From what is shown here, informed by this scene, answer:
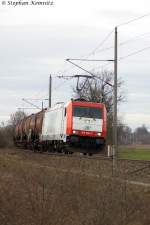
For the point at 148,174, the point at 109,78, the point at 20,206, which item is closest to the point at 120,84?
the point at 109,78

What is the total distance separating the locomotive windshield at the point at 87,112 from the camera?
36.0 meters

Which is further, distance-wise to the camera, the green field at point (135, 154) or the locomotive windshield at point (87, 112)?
the green field at point (135, 154)

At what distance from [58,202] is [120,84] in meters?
68.2

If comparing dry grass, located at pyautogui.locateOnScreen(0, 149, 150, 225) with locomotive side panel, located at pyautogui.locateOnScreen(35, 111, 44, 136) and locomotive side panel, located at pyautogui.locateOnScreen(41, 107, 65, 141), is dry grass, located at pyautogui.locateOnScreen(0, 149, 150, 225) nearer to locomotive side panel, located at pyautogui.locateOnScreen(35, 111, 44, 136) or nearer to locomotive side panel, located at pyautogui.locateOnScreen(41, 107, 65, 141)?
locomotive side panel, located at pyautogui.locateOnScreen(41, 107, 65, 141)

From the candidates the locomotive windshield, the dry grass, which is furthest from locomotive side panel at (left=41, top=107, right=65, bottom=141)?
the dry grass

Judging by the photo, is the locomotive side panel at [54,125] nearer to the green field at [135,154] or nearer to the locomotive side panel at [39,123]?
the locomotive side panel at [39,123]

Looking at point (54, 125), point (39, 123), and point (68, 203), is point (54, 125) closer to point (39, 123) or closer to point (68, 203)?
point (39, 123)

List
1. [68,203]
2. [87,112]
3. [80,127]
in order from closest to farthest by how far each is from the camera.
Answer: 1. [68,203]
2. [80,127]
3. [87,112]

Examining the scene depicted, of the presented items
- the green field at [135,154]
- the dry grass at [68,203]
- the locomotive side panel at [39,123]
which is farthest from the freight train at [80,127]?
the dry grass at [68,203]

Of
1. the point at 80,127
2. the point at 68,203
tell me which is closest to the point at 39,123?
the point at 80,127

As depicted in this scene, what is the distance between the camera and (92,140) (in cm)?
3619

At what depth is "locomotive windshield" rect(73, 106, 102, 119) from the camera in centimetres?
3600

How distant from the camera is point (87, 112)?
36.4 meters

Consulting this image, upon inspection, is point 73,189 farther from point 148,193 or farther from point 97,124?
point 97,124
